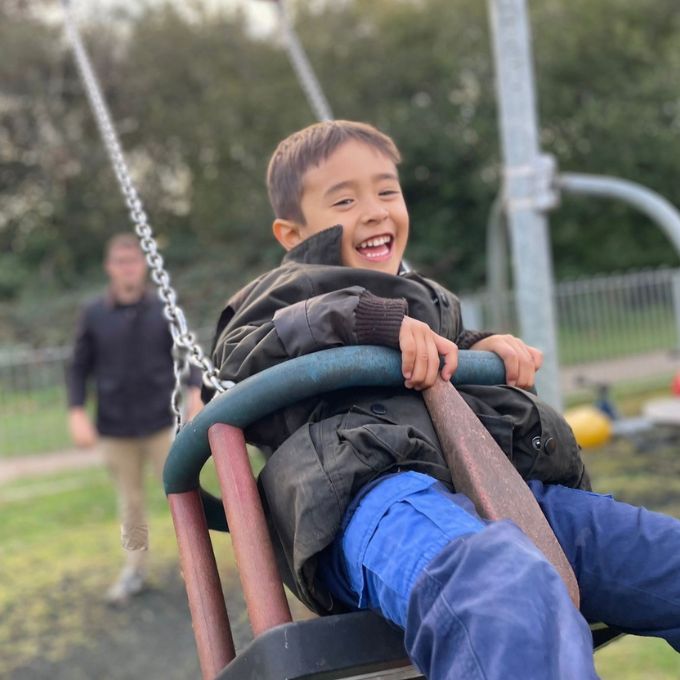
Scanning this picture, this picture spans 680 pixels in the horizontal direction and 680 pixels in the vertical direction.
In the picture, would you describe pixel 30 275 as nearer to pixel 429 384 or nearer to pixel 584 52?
pixel 584 52

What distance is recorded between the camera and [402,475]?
4.69 ft

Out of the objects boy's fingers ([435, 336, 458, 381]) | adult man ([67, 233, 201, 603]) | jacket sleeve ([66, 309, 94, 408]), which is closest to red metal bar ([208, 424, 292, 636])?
boy's fingers ([435, 336, 458, 381])

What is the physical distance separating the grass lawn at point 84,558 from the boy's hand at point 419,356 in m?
0.50

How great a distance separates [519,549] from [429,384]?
1.22 feet

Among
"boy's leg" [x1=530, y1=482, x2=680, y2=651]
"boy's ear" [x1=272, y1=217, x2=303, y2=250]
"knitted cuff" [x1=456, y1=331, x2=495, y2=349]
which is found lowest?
"boy's leg" [x1=530, y1=482, x2=680, y2=651]

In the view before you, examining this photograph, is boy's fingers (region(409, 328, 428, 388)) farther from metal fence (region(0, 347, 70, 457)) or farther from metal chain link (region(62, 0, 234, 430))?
metal fence (region(0, 347, 70, 457))

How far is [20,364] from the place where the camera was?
9.45 metres

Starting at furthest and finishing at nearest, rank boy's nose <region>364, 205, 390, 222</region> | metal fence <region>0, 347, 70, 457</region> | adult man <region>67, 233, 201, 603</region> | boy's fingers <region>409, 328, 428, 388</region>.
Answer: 1. metal fence <region>0, 347, 70, 457</region>
2. adult man <region>67, 233, 201, 603</region>
3. boy's nose <region>364, 205, 390, 222</region>
4. boy's fingers <region>409, 328, 428, 388</region>

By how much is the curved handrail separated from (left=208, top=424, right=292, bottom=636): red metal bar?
1.2 inches

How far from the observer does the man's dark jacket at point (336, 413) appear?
1416 millimetres

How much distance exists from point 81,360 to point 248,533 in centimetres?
337

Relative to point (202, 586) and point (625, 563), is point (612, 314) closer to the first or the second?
point (625, 563)

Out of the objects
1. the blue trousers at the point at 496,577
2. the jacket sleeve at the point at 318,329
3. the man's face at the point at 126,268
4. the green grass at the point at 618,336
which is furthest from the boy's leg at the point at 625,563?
the green grass at the point at 618,336

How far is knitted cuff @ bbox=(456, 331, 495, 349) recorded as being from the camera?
1.89 m
